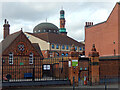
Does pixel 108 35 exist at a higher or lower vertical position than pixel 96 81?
higher

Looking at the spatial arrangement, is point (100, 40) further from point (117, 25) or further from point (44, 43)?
point (44, 43)

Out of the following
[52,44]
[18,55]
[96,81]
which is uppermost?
[52,44]

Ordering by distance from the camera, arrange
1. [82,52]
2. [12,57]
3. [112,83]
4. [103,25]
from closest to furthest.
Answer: [112,83]
[12,57]
[103,25]
[82,52]

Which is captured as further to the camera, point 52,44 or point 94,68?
point 52,44

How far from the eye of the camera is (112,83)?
71.2ft

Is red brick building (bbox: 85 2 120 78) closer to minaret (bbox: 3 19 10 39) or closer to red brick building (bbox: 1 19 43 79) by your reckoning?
red brick building (bbox: 1 19 43 79)

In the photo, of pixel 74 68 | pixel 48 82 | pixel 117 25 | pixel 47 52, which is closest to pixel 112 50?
pixel 117 25

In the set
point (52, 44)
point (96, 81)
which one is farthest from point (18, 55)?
point (52, 44)

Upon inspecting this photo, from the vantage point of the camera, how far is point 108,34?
3569 centimetres

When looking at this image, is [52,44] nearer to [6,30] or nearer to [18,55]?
[6,30]

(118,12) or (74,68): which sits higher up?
(118,12)

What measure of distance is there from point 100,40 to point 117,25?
6.17 metres

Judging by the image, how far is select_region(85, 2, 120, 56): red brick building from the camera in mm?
33094

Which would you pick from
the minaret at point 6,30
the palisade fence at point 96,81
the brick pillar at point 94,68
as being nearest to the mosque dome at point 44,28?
the minaret at point 6,30
